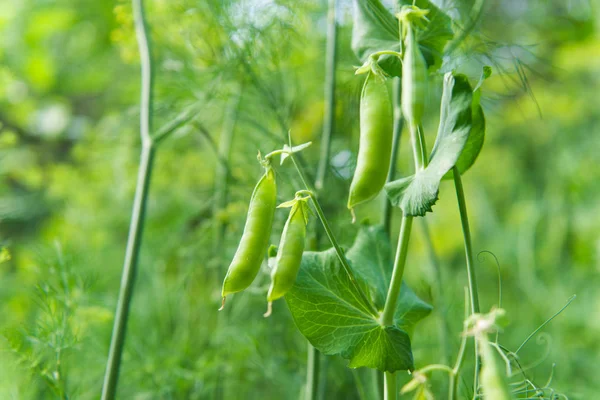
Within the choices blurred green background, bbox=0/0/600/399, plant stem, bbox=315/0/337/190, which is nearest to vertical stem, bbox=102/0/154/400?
blurred green background, bbox=0/0/600/399

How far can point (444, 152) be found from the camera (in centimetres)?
31

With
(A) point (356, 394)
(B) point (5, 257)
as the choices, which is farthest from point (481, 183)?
(B) point (5, 257)

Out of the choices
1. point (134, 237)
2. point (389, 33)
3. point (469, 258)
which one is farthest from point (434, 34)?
point (134, 237)

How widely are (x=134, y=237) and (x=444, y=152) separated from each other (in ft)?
0.87

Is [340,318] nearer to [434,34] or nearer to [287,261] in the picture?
[287,261]

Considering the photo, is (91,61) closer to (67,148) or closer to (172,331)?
(67,148)

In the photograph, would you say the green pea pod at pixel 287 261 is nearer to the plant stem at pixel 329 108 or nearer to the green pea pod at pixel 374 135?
the green pea pod at pixel 374 135

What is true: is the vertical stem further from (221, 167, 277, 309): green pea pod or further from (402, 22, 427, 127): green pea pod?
(402, 22, 427, 127): green pea pod

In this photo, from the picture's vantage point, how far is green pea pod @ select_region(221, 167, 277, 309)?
0.31 m

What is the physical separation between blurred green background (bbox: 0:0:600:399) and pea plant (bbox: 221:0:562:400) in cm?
9

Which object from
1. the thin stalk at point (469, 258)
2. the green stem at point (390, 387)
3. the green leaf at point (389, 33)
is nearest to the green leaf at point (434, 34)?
the green leaf at point (389, 33)

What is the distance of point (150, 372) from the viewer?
0.67m

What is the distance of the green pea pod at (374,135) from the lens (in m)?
0.30

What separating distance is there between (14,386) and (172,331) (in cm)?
26
